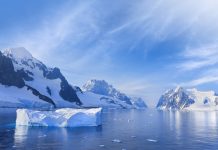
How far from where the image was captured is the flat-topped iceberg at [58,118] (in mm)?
73006

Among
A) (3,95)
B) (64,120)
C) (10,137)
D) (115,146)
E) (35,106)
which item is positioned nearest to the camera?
(115,146)

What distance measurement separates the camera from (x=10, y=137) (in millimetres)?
54250

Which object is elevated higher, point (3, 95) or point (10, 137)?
point (3, 95)

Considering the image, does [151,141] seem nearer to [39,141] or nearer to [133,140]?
[133,140]

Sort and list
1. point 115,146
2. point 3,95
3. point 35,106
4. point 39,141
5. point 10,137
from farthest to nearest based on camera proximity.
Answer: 1. point 35,106
2. point 3,95
3. point 10,137
4. point 39,141
5. point 115,146

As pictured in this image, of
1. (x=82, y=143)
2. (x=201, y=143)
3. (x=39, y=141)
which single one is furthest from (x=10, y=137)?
(x=201, y=143)

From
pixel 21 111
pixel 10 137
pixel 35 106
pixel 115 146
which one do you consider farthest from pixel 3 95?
pixel 115 146

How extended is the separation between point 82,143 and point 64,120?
24307 mm

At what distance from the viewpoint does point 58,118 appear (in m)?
73.4

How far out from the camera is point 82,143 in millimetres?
49312

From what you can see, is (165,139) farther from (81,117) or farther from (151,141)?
(81,117)

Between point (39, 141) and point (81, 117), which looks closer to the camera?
point (39, 141)

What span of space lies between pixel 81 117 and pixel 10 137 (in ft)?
77.5

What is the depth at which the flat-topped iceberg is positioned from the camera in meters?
73.0
